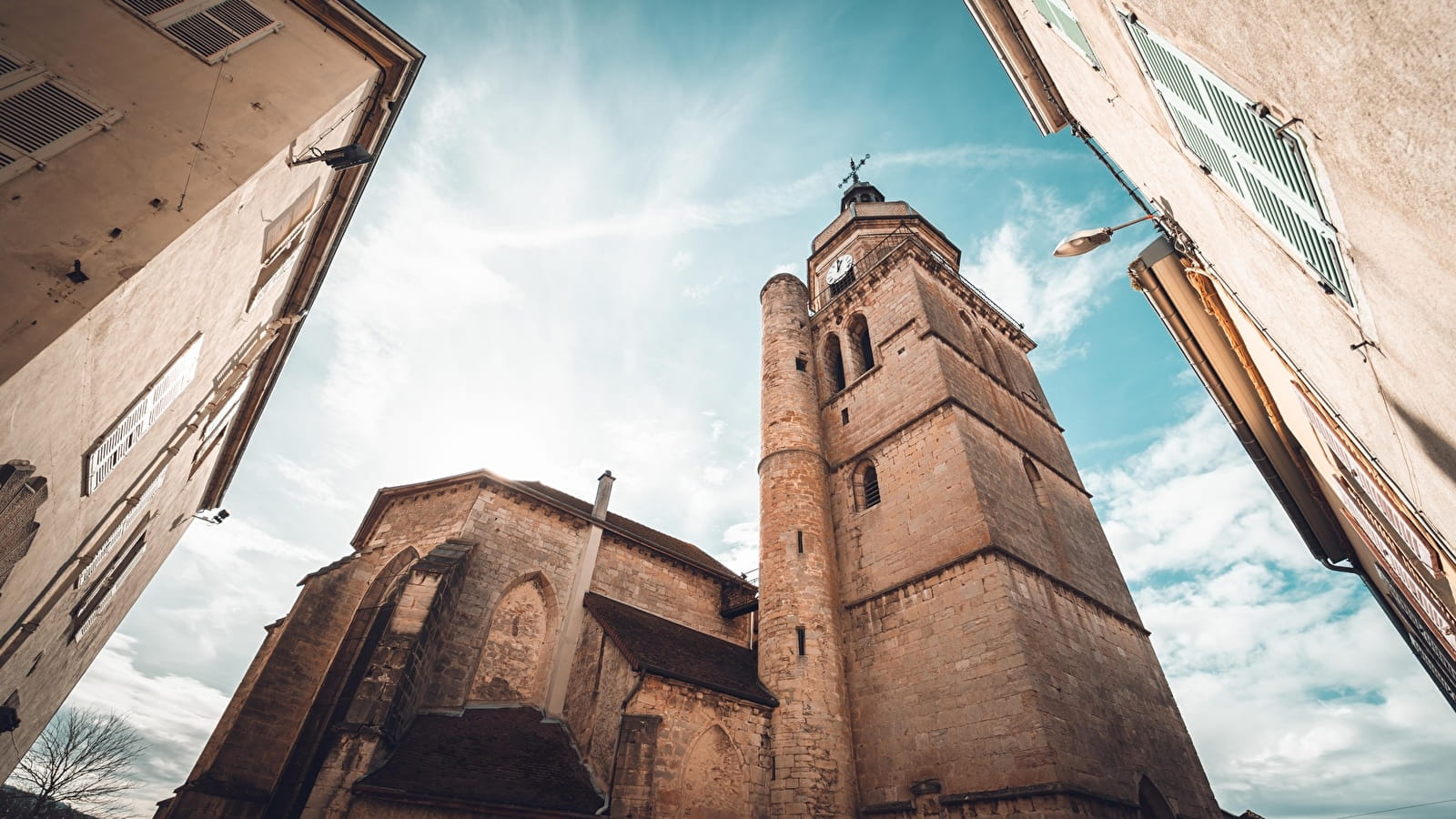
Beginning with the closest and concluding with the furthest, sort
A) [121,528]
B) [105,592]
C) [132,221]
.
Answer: [132,221], [121,528], [105,592]

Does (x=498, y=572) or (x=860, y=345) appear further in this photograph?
(x=860, y=345)

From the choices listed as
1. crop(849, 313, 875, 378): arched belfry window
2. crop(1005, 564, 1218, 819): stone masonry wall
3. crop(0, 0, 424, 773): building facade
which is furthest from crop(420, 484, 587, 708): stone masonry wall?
crop(1005, 564, 1218, 819): stone masonry wall

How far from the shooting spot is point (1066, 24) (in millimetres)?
4980

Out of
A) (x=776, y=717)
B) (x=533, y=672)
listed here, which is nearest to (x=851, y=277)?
(x=776, y=717)

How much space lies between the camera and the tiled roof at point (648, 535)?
592 inches

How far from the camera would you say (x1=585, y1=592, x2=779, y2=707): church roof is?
10305 millimetres

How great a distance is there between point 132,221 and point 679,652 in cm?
1065

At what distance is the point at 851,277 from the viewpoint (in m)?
19.1

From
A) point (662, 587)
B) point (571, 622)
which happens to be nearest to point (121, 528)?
point (571, 622)

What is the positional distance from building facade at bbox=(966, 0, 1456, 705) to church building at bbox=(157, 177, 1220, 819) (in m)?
5.15

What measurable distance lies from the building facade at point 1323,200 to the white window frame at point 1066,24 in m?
0.04

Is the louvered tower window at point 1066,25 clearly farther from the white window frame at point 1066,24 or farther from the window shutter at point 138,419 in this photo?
the window shutter at point 138,419

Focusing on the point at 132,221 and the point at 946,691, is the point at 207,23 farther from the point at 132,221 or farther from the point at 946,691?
the point at 946,691

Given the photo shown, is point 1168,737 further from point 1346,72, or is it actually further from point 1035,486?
point 1346,72
